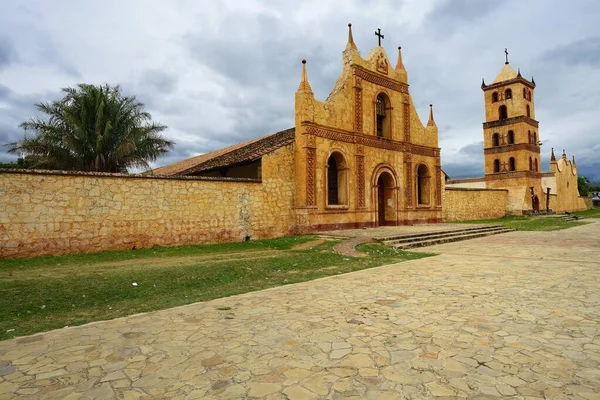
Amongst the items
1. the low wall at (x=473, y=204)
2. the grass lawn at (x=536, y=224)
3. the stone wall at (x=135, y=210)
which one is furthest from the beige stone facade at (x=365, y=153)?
the grass lawn at (x=536, y=224)

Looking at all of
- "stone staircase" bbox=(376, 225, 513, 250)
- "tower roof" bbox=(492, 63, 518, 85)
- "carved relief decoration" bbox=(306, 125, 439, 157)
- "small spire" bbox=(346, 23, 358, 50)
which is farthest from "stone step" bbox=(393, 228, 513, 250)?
"tower roof" bbox=(492, 63, 518, 85)

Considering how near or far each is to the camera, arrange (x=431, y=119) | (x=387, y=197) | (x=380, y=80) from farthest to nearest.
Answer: (x=431, y=119) < (x=387, y=197) < (x=380, y=80)

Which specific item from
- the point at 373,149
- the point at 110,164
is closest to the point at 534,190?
the point at 373,149

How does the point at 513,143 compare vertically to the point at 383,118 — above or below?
above

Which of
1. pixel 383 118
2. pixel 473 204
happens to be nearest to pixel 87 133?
pixel 383 118

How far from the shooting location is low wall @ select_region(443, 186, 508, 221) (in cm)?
2658

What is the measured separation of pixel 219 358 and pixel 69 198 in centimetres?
972

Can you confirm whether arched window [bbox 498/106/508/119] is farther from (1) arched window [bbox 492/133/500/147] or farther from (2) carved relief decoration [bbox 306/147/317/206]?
(2) carved relief decoration [bbox 306/147/317/206]

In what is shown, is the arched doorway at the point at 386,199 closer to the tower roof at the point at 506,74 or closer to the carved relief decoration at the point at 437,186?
the carved relief decoration at the point at 437,186

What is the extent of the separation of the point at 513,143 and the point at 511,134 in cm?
103

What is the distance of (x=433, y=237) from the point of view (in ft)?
48.1

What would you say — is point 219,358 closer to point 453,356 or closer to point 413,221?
point 453,356

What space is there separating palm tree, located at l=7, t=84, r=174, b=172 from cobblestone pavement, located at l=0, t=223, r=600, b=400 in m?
16.2

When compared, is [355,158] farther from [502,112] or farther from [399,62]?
[502,112]
